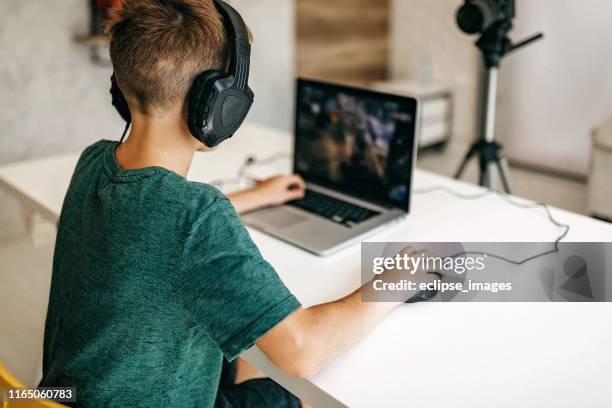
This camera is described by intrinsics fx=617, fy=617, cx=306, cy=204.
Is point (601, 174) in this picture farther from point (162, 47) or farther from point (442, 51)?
point (162, 47)

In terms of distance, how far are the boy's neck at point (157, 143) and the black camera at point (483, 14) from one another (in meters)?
1.11

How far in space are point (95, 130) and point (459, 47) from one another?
7.60 ft

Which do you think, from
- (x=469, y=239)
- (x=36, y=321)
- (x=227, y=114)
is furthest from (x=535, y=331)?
(x=36, y=321)

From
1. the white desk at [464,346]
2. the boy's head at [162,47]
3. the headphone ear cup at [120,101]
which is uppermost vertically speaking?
the boy's head at [162,47]

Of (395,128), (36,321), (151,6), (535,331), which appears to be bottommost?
(36,321)

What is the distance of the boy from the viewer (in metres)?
0.81

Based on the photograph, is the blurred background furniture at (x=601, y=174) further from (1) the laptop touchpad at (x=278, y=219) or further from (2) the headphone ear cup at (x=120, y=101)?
(2) the headphone ear cup at (x=120, y=101)

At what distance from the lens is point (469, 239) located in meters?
1.33

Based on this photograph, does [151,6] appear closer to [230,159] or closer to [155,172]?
[155,172]

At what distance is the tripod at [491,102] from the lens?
182 cm

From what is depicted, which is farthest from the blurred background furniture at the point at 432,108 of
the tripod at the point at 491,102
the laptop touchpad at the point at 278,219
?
the laptop touchpad at the point at 278,219

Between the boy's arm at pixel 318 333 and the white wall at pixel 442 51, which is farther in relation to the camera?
the white wall at pixel 442 51

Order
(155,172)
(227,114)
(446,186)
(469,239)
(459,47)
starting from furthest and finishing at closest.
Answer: (459,47), (446,186), (469,239), (227,114), (155,172)

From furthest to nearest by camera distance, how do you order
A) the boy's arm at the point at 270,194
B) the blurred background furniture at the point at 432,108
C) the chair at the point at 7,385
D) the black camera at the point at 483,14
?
the blurred background furniture at the point at 432,108, the black camera at the point at 483,14, the boy's arm at the point at 270,194, the chair at the point at 7,385
